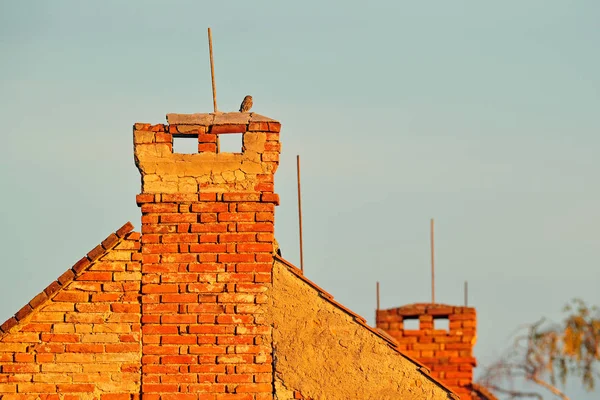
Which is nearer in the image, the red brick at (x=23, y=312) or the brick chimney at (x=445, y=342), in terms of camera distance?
the red brick at (x=23, y=312)

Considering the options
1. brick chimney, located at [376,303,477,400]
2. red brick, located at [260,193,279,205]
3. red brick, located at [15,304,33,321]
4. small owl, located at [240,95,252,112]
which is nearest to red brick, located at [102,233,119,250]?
red brick, located at [15,304,33,321]

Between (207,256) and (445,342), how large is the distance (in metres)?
5.29

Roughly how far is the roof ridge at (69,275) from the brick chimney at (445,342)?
5.33 metres

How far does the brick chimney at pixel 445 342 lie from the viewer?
13734 mm

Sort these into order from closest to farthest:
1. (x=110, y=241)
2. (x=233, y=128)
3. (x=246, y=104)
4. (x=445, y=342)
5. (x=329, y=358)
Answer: (x=329, y=358) → (x=110, y=241) → (x=233, y=128) → (x=246, y=104) → (x=445, y=342)

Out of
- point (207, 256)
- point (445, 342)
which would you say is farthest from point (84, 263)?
point (445, 342)

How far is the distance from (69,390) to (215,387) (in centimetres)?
112

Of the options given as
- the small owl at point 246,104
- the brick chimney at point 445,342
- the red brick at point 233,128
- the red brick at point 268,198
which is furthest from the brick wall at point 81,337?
the brick chimney at point 445,342

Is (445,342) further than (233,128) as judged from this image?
Yes

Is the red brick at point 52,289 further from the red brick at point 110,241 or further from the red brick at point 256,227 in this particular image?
the red brick at point 256,227

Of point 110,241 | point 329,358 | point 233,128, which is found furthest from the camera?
point 233,128

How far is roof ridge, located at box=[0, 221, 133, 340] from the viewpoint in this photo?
30.0 ft

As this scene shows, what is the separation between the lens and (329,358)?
29.8 ft

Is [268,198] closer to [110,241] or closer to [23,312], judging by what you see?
[110,241]
